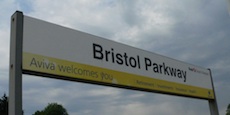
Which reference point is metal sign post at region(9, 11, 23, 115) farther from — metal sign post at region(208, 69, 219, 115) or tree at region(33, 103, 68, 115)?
tree at region(33, 103, 68, 115)

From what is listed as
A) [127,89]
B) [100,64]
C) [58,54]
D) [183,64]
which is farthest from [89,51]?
[183,64]

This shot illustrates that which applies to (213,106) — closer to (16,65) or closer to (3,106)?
(16,65)

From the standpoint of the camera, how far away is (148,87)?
324 inches

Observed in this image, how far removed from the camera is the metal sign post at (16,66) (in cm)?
550

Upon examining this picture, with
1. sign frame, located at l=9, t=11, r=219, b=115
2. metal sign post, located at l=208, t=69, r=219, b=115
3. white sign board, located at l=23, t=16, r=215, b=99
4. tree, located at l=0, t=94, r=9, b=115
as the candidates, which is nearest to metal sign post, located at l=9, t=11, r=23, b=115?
sign frame, located at l=9, t=11, r=219, b=115

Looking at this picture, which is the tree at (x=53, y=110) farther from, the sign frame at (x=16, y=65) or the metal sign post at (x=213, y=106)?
the sign frame at (x=16, y=65)

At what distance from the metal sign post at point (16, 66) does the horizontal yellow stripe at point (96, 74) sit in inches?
5.8

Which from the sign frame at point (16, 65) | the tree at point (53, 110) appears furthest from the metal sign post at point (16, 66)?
the tree at point (53, 110)

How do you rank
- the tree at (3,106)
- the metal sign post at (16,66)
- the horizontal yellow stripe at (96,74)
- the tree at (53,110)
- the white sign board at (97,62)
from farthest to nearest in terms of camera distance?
the tree at (53,110) → the tree at (3,106) → the white sign board at (97,62) → the horizontal yellow stripe at (96,74) → the metal sign post at (16,66)

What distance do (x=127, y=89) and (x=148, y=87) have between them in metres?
0.62

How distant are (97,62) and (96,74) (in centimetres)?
30

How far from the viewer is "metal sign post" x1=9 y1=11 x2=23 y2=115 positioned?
5.50m

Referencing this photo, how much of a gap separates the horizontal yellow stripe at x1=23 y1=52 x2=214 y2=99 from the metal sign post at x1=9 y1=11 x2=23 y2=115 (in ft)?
0.48

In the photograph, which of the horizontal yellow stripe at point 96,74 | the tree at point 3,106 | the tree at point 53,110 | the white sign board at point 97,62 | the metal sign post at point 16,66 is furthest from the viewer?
the tree at point 53,110
